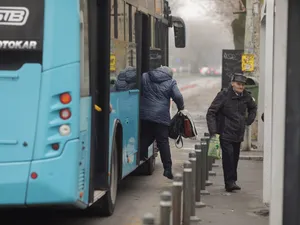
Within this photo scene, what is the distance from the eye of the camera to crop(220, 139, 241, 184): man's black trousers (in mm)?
10633

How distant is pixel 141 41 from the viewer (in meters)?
11.1

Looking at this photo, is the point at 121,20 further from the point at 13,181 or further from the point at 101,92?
the point at 13,181

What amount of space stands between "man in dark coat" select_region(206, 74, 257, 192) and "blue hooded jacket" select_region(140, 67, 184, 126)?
81cm

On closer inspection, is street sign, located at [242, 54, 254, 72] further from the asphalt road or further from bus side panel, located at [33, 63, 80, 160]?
bus side panel, located at [33, 63, 80, 160]

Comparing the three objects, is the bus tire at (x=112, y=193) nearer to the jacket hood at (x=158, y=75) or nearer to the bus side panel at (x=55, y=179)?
the bus side panel at (x=55, y=179)

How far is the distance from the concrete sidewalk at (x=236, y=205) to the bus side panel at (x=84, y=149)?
7.04 ft

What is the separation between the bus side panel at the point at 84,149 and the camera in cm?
680

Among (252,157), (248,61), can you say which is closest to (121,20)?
(252,157)

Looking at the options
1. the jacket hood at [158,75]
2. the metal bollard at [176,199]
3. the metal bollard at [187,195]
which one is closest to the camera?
the metal bollard at [176,199]

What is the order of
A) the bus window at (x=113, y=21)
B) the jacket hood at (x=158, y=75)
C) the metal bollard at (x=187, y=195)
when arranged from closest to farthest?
the metal bollard at (x=187, y=195) < the bus window at (x=113, y=21) < the jacket hood at (x=158, y=75)

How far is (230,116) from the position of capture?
10547 millimetres

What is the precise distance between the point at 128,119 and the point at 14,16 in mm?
3562

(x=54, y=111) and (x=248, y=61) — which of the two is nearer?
(x=54, y=111)

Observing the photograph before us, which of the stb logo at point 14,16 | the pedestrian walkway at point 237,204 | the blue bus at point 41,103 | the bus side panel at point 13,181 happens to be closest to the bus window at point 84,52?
the blue bus at point 41,103
